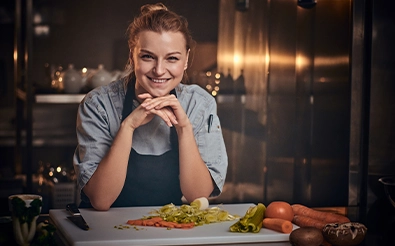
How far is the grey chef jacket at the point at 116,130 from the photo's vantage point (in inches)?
111

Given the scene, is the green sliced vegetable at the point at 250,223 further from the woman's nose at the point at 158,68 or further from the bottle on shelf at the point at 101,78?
the bottle on shelf at the point at 101,78

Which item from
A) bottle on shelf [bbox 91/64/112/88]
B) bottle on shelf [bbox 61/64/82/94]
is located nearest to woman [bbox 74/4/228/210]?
bottle on shelf [bbox 91/64/112/88]

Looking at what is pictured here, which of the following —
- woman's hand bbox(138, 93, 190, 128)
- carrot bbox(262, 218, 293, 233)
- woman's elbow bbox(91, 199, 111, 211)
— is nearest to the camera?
carrot bbox(262, 218, 293, 233)

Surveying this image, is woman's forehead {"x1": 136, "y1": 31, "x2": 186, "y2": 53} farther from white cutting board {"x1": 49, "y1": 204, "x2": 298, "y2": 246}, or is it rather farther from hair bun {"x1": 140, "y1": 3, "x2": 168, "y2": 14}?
white cutting board {"x1": 49, "y1": 204, "x2": 298, "y2": 246}

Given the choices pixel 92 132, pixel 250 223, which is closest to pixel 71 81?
pixel 92 132

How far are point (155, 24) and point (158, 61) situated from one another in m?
0.17

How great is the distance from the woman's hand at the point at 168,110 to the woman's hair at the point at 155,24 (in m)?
0.20

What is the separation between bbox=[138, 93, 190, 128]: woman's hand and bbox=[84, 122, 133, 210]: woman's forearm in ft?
0.43

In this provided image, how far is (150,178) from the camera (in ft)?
9.84

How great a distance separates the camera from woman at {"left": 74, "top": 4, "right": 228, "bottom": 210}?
280cm

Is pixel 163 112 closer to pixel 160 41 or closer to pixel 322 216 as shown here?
pixel 160 41

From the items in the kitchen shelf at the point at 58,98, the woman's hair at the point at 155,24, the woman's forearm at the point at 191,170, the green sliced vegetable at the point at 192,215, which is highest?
the woman's hair at the point at 155,24

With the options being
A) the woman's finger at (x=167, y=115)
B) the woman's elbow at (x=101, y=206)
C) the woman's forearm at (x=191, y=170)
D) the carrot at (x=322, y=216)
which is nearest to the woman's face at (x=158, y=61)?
the woman's finger at (x=167, y=115)

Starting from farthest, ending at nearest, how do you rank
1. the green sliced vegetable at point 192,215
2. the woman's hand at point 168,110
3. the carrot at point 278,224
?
1. the woman's hand at point 168,110
2. the green sliced vegetable at point 192,215
3. the carrot at point 278,224
